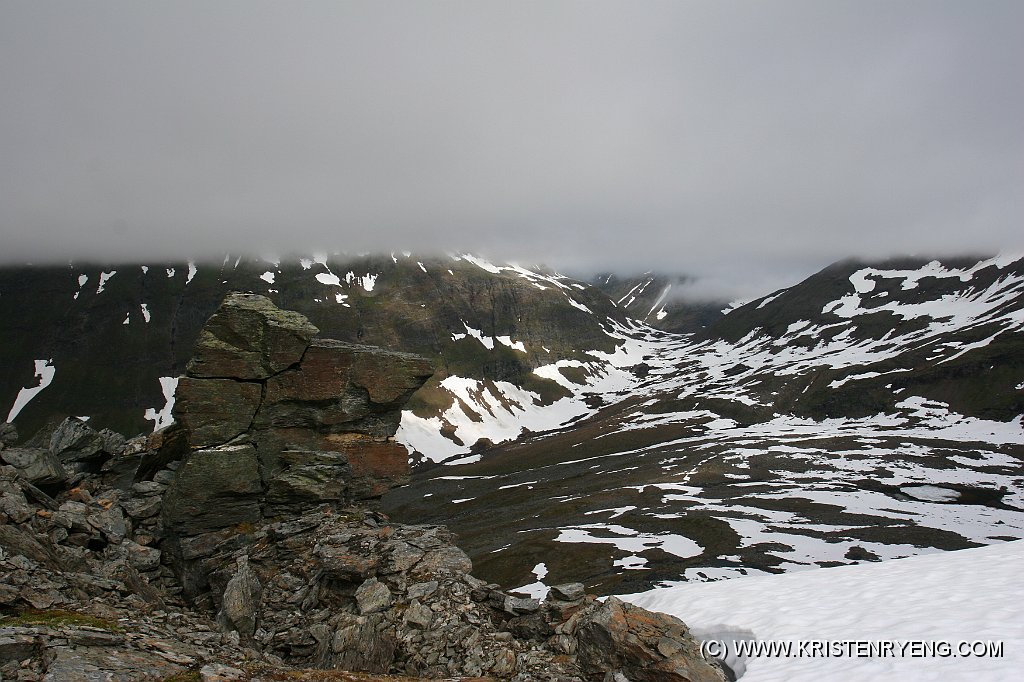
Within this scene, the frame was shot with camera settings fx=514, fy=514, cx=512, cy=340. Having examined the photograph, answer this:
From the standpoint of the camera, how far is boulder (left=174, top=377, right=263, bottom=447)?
22.0 meters

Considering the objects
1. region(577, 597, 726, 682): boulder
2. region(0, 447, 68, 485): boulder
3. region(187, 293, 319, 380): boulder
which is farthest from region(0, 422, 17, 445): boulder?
region(577, 597, 726, 682): boulder

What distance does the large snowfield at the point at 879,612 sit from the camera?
40.8 feet

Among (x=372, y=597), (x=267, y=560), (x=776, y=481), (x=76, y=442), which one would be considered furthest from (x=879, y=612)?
(x=776, y=481)

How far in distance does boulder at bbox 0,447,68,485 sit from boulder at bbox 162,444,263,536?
452 centimetres

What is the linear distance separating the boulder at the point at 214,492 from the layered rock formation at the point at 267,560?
0.07 meters

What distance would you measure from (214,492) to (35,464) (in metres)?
7.15

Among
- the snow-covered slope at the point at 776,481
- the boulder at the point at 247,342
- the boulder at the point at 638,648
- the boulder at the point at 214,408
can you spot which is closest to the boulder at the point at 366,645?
the boulder at the point at 638,648

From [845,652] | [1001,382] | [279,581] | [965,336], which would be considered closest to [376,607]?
[279,581]

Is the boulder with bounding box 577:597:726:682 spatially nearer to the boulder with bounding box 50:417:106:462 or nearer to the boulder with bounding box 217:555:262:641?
the boulder with bounding box 217:555:262:641

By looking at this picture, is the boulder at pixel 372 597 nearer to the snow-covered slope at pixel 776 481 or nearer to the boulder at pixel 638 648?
the boulder at pixel 638 648

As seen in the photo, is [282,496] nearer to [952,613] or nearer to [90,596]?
[90,596]

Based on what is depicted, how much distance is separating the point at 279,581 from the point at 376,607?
455cm

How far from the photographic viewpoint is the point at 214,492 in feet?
70.4

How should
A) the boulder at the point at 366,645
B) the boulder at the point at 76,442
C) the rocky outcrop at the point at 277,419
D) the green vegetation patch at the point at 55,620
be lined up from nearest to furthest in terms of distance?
the green vegetation patch at the point at 55,620
the boulder at the point at 366,645
the rocky outcrop at the point at 277,419
the boulder at the point at 76,442
